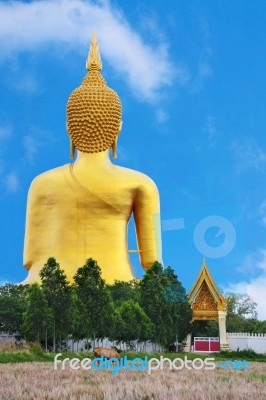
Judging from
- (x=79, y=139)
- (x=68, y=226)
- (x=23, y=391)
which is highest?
(x=79, y=139)

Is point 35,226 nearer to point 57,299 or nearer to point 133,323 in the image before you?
point 57,299

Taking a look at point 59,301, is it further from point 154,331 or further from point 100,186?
point 100,186

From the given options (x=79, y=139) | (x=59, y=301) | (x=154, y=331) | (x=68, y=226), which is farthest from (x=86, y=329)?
(x=79, y=139)

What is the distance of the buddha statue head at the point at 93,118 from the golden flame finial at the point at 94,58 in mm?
1611

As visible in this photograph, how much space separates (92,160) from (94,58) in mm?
5379

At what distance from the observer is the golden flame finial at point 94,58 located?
95.3ft

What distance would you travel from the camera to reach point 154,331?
21953 millimetres

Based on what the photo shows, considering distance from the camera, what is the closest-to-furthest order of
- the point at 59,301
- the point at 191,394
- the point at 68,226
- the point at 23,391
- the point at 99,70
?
the point at 191,394 < the point at 23,391 < the point at 59,301 < the point at 68,226 < the point at 99,70

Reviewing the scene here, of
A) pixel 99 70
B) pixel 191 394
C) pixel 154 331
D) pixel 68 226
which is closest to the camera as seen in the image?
pixel 191 394

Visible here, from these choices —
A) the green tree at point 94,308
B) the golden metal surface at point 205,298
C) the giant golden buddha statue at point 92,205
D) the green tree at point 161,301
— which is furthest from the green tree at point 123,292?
the golden metal surface at point 205,298

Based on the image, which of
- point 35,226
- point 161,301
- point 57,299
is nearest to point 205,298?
point 161,301

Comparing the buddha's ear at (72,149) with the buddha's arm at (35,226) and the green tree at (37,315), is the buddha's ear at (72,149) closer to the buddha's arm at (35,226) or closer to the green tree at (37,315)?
the buddha's arm at (35,226)

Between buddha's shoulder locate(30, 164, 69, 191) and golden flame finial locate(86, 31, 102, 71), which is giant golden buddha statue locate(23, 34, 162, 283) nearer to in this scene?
buddha's shoulder locate(30, 164, 69, 191)

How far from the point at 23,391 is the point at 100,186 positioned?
1999cm
